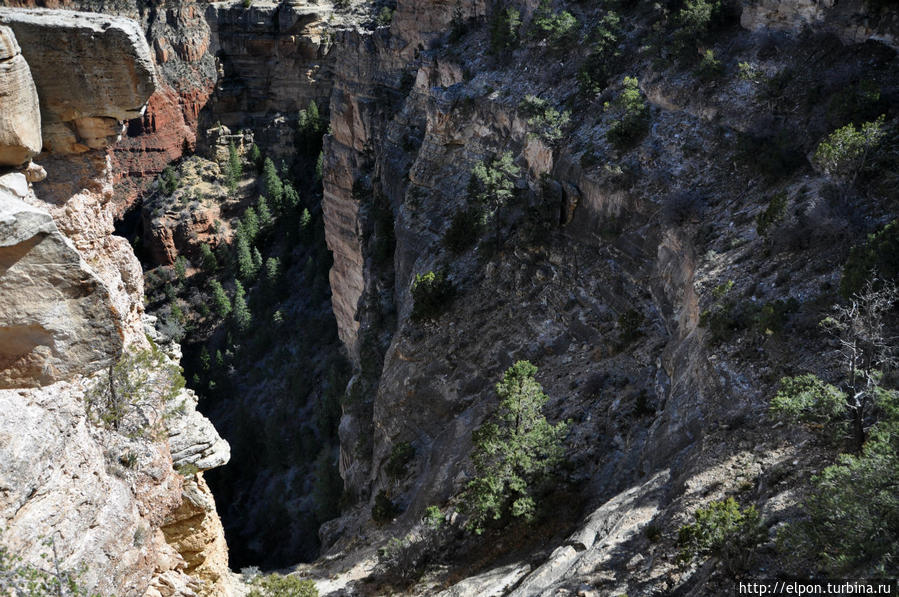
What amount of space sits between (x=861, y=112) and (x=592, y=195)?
10075 millimetres

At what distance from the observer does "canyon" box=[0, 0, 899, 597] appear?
41.5 ft

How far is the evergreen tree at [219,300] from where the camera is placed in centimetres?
6775

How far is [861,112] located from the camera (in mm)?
22422

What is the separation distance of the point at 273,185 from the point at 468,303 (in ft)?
158

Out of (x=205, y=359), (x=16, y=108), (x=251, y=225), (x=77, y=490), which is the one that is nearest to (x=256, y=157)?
(x=251, y=225)

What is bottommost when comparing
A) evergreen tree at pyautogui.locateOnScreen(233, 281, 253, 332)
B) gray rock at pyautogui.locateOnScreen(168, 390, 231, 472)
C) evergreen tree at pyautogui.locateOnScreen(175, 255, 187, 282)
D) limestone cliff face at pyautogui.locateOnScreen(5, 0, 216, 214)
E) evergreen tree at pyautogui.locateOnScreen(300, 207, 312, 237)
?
evergreen tree at pyautogui.locateOnScreen(233, 281, 253, 332)

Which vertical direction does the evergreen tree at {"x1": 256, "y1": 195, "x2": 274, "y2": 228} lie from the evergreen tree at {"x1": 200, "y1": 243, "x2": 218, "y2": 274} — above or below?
above

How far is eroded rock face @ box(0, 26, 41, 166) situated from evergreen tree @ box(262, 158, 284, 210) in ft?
203

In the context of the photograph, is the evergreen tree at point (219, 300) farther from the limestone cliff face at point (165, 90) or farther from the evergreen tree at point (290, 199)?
the limestone cliff face at point (165, 90)

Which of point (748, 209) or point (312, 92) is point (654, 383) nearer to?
point (748, 209)

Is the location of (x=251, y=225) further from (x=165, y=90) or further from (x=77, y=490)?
(x=77, y=490)

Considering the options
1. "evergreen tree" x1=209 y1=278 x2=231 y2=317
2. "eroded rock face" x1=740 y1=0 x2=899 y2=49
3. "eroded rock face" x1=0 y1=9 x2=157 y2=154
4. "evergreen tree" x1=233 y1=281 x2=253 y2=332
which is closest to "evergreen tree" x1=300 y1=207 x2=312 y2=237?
"evergreen tree" x1=233 y1=281 x2=253 y2=332

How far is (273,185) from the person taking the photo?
7381cm

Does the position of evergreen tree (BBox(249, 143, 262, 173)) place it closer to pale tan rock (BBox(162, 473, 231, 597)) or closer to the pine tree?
the pine tree
